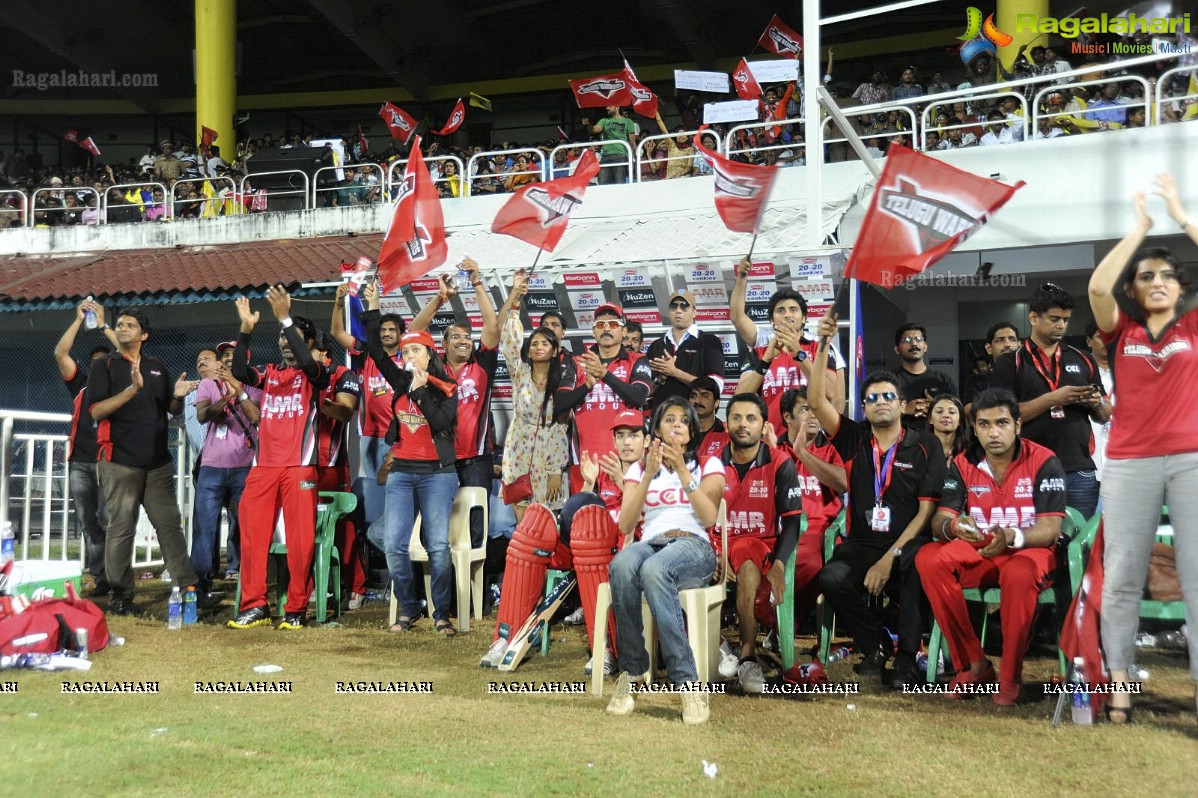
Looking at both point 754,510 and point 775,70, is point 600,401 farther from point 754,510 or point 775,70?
point 775,70

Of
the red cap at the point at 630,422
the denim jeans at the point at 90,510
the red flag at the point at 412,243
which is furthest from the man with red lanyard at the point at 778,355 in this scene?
the denim jeans at the point at 90,510

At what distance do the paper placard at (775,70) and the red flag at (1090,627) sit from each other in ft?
26.0

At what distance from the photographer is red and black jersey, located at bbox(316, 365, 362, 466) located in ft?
26.7

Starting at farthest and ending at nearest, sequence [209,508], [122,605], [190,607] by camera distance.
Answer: [209,508], [122,605], [190,607]

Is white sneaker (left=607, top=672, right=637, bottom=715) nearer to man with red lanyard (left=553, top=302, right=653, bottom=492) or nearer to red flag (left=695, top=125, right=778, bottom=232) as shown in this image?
man with red lanyard (left=553, top=302, right=653, bottom=492)

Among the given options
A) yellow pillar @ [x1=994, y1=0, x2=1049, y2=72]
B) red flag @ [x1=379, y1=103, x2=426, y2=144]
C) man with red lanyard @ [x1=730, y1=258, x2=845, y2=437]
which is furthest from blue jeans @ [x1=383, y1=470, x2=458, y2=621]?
red flag @ [x1=379, y1=103, x2=426, y2=144]

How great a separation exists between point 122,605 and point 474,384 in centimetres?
297

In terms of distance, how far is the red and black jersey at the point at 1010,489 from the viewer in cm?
561

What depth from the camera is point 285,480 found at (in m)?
7.90

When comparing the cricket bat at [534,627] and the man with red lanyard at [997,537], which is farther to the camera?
the cricket bat at [534,627]

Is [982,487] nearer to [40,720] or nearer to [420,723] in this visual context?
[420,723]

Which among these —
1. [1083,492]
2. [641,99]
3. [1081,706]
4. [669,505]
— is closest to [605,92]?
[641,99]

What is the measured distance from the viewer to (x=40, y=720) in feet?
16.5

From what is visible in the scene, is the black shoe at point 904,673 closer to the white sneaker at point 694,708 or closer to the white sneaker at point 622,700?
the white sneaker at point 694,708
